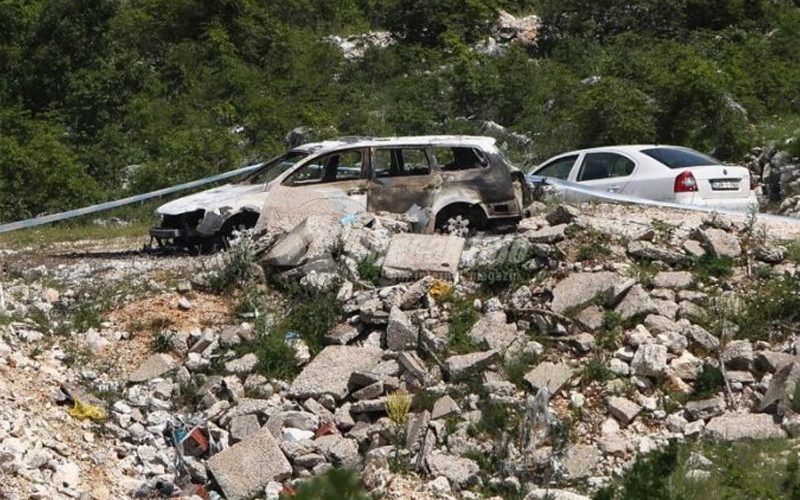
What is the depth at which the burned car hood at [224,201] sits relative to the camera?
1428 centimetres

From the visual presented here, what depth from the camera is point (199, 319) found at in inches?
499

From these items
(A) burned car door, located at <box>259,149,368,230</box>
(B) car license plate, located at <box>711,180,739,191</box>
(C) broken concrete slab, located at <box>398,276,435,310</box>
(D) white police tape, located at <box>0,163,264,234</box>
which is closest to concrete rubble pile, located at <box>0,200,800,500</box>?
(C) broken concrete slab, located at <box>398,276,435,310</box>

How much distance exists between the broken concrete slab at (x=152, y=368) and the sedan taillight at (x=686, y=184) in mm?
7097

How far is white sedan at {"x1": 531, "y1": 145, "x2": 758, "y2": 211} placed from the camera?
16.0 metres

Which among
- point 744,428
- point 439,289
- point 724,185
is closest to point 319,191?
point 439,289

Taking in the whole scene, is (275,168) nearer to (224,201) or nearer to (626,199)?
(224,201)

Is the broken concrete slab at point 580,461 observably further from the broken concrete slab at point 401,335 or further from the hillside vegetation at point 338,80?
the hillside vegetation at point 338,80

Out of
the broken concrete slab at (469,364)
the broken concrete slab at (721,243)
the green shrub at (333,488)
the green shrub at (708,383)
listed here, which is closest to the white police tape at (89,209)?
the broken concrete slab at (469,364)

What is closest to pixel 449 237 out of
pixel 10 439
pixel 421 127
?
pixel 10 439

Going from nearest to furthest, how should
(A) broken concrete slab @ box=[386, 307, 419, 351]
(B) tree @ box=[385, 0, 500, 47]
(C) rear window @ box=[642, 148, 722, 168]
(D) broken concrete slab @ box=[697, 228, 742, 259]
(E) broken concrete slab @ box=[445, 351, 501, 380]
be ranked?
(E) broken concrete slab @ box=[445, 351, 501, 380] < (A) broken concrete slab @ box=[386, 307, 419, 351] < (D) broken concrete slab @ box=[697, 228, 742, 259] < (C) rear window @ box=[642, 148, 722, 168] < (B) tree @ box=[385, 0, 500, 47]

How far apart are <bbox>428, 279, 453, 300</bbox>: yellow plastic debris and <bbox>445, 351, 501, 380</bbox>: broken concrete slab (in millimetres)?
1162

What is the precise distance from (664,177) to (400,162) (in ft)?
12.0

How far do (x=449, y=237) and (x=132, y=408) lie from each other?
374cm

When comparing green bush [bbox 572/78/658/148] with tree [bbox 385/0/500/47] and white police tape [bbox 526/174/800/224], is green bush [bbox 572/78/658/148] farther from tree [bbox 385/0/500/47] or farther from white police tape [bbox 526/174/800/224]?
tree [bbox 385/0/500/47]
